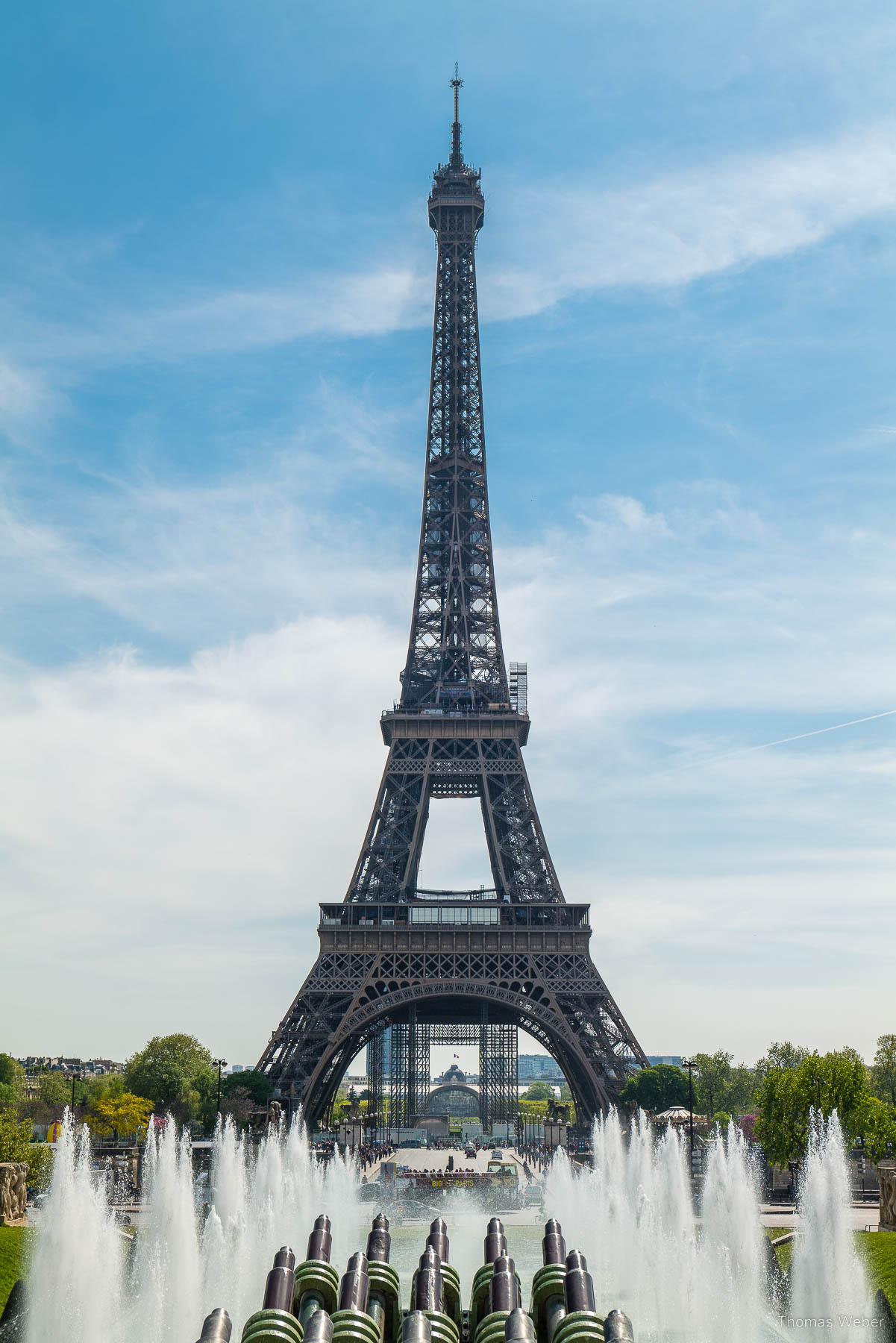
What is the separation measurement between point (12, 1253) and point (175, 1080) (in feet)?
207

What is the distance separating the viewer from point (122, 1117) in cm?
7875

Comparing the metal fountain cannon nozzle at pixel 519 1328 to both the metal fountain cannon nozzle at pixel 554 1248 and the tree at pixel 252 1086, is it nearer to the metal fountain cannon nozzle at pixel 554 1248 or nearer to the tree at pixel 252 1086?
the metal fountain cannon nozzle at pixel 554 1248

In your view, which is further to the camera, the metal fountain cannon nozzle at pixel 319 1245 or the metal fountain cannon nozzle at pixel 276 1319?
the metal fountain cannon nozzle at pixel 319 1245

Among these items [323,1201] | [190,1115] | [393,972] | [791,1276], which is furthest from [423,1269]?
[190,1115]

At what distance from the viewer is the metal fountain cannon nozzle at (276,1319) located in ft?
53.3

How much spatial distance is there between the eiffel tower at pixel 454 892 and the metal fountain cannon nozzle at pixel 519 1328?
1969 inches

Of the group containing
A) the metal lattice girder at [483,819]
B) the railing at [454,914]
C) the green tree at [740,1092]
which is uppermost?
the metal lattice girder at [483,819]

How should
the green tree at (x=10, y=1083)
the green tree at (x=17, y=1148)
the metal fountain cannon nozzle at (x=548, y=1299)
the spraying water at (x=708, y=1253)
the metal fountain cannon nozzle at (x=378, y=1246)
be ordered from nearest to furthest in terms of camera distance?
1. the metal fountain cannon nozzle at (x=548, y=1299)
2. the metal fountain cannon nozzle at (x=378, y=1246)
3. the spraying water at (x=708, y=1253)
4. the green tree at (x=17, y=1148)
5. the green tree at (x=10, y=1083)

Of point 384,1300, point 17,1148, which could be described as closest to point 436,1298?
point 384,1300

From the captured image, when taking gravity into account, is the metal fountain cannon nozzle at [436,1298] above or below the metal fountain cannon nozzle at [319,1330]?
below

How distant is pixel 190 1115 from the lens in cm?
8675

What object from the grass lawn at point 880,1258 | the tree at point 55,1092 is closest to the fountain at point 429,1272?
the grass lawn at point 880,1258

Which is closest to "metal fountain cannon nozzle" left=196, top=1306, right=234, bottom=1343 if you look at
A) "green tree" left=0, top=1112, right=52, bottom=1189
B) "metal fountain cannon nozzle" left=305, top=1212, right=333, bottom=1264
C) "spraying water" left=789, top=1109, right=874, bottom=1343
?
"metal fountain cannon nozzle" left=305, top=1212, right=333, bottom=1264

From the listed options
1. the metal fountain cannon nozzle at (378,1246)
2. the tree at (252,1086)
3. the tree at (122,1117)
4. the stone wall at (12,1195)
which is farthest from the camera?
the tree at (122,1117)
